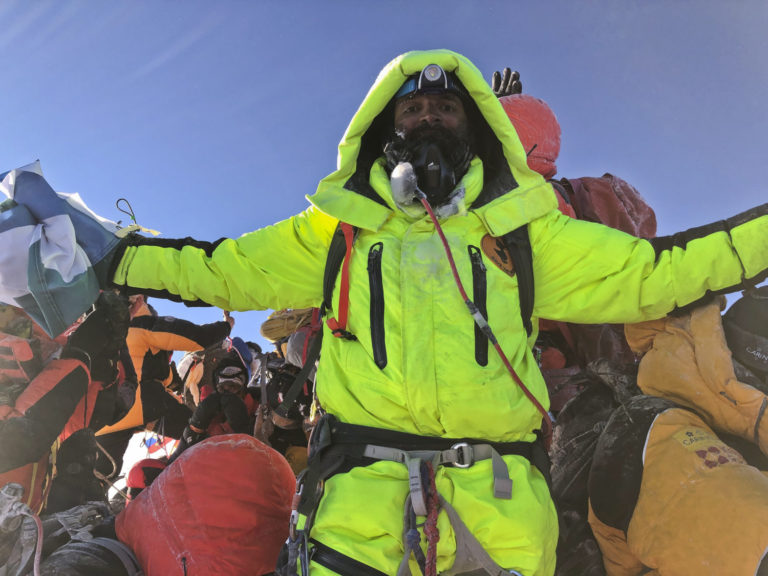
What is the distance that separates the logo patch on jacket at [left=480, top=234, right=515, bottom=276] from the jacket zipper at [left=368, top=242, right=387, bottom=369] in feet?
1.55

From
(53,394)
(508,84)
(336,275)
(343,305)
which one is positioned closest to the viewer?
(343,305)

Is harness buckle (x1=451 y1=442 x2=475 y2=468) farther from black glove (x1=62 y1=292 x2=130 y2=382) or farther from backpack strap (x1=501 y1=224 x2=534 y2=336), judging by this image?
black glove (x1=62 y1=292 x2=130 y2=382)

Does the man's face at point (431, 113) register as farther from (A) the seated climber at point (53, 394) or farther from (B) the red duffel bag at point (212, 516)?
(A) the seated climber at point (53, 394)

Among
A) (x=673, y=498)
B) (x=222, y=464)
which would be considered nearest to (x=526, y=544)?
(x=673, y=498)

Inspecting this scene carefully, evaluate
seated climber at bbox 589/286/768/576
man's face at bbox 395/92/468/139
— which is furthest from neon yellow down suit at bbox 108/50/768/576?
seated climber at bbox 589/286/768/576

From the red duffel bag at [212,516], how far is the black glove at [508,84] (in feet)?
14.1

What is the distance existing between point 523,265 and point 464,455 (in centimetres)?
89

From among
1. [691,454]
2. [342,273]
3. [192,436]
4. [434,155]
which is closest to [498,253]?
[434,155]

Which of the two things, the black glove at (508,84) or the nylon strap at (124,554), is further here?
the black glove at (508,84)

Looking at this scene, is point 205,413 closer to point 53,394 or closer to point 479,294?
point 53,394

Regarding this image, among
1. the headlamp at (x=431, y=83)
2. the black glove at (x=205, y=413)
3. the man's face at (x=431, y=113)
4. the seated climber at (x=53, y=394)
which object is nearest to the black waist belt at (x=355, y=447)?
the man's face at (x=431, y=113)

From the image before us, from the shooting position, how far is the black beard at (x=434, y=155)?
261 centimetres

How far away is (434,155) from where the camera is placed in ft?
8.67

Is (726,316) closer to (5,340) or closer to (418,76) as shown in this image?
(418,76)
